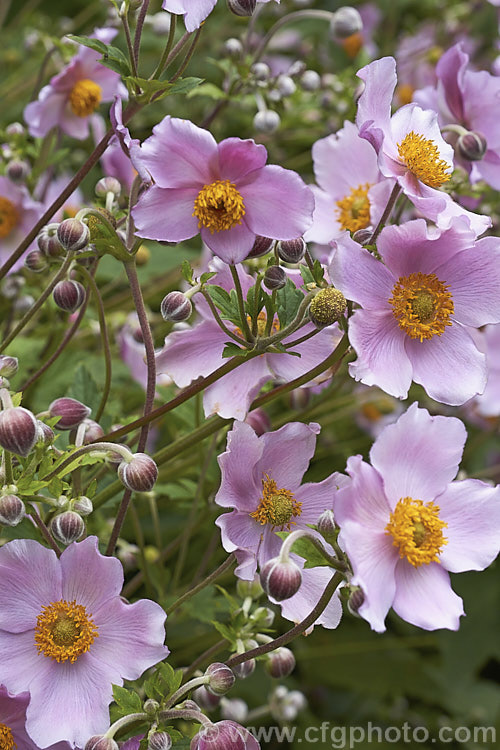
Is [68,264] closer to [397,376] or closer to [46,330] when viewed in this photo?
[397,376]

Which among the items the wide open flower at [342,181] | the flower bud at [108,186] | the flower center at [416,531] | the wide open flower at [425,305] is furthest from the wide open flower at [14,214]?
the flower center at [416,531]

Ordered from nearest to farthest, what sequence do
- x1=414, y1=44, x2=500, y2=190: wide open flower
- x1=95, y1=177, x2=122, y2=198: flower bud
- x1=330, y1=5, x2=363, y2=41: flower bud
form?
1. x1=95, y1=177, x2=122, y2=198: flower bud
2. x1=414, y1=44, x2=500, y2=190: wide open flower
3. x1=330, y1=5, x2=363, y2=41: flower bud

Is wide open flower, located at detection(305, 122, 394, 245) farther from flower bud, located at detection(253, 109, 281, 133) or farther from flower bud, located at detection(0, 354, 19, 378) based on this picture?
flower bud, located at detection(0, 354, 19, 378)

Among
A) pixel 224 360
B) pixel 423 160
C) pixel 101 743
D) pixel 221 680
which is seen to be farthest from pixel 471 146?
pixel 101 743

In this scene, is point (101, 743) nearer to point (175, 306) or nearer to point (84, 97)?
point (175, 306)

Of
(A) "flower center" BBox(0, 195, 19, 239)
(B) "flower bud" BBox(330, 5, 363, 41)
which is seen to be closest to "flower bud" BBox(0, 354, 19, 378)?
(A) "flower center" BBox(0, 195, 19, 239)
